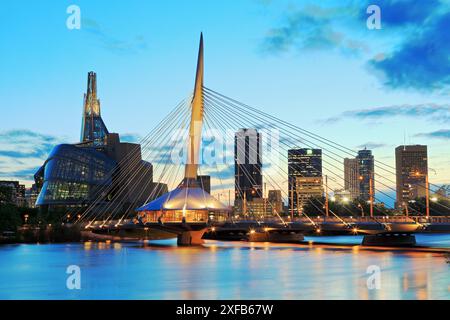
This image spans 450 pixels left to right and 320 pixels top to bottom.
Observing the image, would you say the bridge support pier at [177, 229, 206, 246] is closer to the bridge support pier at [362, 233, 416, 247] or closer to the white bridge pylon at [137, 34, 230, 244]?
the white bridge pylon at [137, 34, 230, 244]

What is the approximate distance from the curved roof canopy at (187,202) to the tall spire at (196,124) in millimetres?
6805

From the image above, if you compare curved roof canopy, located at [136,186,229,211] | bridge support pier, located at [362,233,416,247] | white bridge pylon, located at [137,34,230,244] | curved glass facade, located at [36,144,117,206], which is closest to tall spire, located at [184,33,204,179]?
white bridge pylon, located at [137,34,230,244]

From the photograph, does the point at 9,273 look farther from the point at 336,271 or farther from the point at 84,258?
Result: the point at 336,271

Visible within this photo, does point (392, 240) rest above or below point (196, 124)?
below

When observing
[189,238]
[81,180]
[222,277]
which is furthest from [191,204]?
[81,180]

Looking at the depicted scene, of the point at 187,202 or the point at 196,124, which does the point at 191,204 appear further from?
the point at 196,124

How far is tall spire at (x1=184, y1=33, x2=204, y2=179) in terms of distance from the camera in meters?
68.7

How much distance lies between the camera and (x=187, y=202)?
78.2 m

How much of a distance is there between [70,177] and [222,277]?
4205 inches

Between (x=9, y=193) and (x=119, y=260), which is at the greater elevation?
(x=9, y=193)
